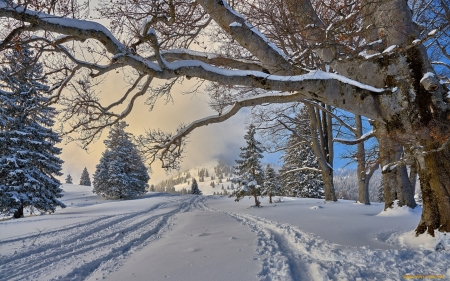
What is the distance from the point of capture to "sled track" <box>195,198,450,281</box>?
294 cm

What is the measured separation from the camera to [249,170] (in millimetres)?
17953

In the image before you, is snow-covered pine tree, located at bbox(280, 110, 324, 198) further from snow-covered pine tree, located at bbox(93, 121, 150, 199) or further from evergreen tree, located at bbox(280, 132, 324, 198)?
snow-covered pine tree, located at bbox(93, 121, 150, 199)

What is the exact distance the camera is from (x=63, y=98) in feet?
17.4

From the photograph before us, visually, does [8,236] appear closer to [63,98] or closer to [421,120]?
[63,98]

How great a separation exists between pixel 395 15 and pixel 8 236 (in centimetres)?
1113

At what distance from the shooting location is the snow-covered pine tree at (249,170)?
1680cm

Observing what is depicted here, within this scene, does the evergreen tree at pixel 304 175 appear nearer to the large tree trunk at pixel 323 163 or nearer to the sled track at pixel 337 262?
the large tree trunk at pixel 323 163

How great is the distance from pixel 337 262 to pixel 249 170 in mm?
14629

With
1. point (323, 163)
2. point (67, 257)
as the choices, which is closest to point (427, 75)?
point (67, 257)

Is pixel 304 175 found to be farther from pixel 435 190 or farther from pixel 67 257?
pixel 67 257

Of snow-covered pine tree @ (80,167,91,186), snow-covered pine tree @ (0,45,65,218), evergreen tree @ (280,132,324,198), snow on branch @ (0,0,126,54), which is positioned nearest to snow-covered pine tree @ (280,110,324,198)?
evergreen tree @ (280,132,324,198)

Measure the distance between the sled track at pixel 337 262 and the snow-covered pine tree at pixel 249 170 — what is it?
39.7 ft

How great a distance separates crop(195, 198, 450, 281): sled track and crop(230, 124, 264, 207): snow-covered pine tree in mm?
12108

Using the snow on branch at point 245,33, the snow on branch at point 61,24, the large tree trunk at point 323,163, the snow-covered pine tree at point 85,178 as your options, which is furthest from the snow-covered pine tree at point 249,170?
the snow-covered pine tree at point 85,178
